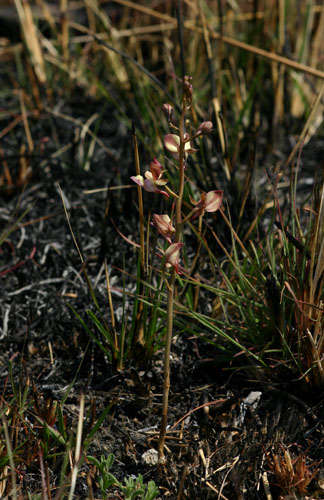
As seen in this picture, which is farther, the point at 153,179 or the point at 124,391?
the point at 124,391

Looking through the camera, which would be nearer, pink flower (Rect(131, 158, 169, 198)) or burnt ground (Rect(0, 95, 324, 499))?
pink flower (Rect(131, 158, 169, 198))

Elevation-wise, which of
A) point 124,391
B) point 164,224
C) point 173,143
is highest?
point 173,143

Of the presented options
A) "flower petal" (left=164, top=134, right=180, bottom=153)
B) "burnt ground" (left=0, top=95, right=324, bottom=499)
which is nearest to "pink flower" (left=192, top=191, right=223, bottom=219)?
"flower petal" (left=164, top=134, right=180, bottom=153)

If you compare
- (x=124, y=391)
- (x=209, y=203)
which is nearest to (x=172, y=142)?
(x=209, y=203)

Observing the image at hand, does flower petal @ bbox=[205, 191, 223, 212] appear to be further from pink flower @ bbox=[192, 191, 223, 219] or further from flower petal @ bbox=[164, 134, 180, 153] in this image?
flower petal @ bbox=[164, 134, 180, 153]

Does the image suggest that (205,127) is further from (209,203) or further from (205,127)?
(209,203)

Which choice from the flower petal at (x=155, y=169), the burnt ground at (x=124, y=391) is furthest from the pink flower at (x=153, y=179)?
the burnt ground at (x=124, y=391)

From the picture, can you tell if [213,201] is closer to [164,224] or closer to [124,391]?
[164,224]

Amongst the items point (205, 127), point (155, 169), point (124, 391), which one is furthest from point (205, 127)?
point (124, 391)

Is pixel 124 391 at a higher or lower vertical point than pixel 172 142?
lower
